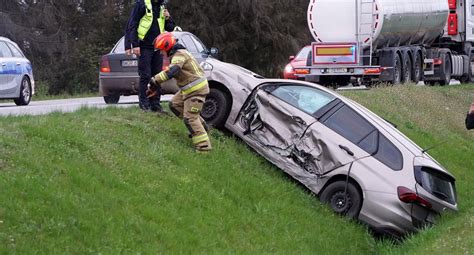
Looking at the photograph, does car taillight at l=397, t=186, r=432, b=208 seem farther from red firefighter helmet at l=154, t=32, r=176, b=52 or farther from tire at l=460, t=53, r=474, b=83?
tire at l=460, t=53, r=474, b=83

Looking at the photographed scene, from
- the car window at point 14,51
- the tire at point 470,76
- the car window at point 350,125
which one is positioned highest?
the car window at point 14,51

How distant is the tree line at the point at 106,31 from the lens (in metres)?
41.2

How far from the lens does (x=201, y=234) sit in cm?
871

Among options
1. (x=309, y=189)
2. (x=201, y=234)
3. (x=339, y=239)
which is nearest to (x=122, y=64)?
(x=309, y=189)

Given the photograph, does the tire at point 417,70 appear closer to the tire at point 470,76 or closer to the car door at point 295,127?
the tire at point 470,76

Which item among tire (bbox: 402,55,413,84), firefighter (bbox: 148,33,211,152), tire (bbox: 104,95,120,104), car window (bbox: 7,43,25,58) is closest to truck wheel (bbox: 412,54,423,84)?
tire (bbox: 402,55,413,84)

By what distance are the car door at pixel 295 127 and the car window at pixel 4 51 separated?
9256 millimetres

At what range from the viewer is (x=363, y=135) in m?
11.8

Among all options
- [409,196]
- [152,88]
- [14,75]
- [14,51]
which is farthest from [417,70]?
[152,88]

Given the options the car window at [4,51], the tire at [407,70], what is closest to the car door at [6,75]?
the car window at [4,51]

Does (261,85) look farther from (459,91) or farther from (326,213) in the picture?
(459,91)

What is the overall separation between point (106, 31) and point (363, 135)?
110 feet

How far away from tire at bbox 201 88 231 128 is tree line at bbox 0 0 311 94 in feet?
92.7

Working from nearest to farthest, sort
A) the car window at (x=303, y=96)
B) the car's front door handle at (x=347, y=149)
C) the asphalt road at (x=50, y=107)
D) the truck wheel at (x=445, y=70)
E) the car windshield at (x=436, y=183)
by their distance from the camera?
the car windshield at (x=436, y=183), the car's front door handle at (x=347, y=149), the car window at (x=303, y=96), the asphalt road at (x=50, y=107), the truck wheel at (x=445, y=70)
